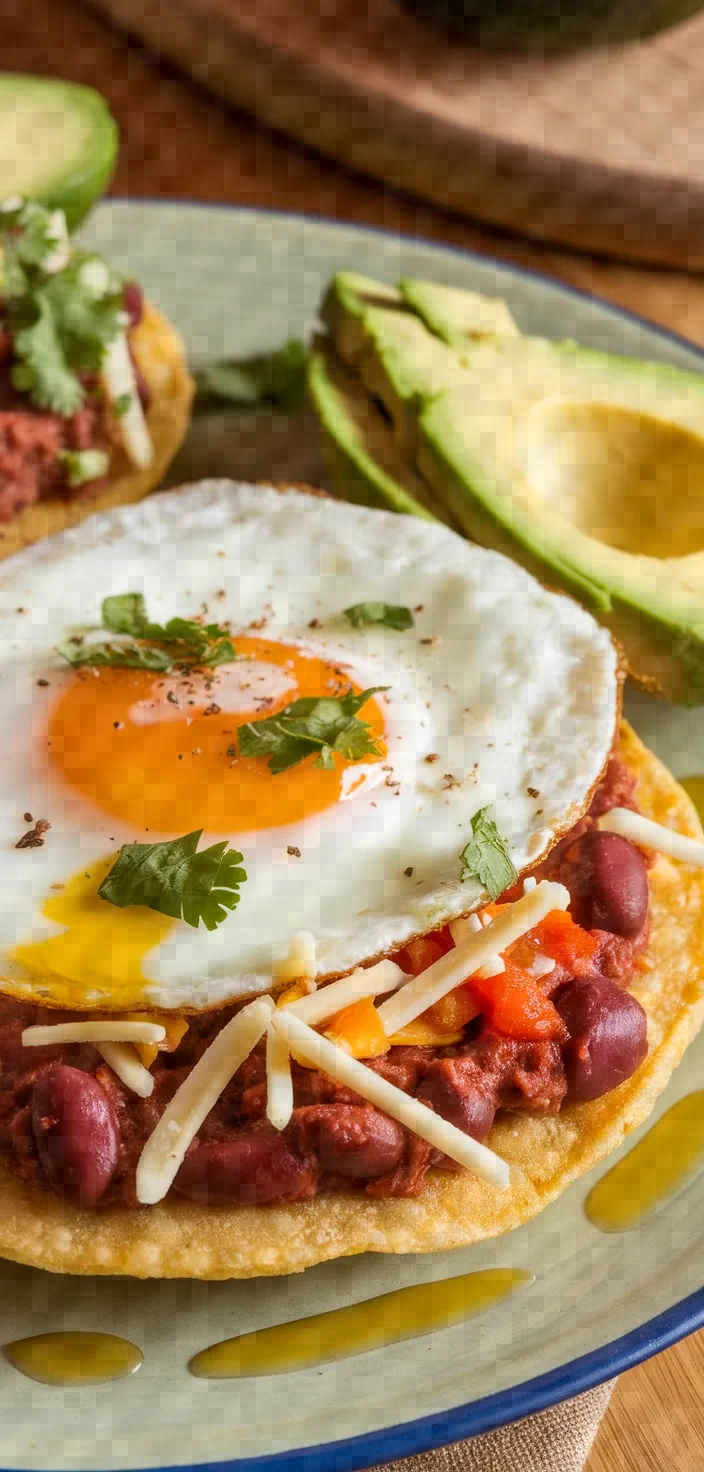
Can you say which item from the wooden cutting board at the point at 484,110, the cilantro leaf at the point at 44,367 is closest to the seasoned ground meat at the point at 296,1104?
the cilantro leaf at the point at 44,367

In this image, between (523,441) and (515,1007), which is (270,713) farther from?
(523,441)

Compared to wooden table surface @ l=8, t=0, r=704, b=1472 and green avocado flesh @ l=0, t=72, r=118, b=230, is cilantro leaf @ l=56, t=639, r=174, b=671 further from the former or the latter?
wooden table surface @ l=8, t=0, r=704, b=1472

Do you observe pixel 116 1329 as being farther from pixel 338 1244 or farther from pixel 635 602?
pixel 635 602

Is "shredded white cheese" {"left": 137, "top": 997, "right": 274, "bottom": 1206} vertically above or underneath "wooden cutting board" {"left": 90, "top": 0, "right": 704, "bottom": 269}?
underneath

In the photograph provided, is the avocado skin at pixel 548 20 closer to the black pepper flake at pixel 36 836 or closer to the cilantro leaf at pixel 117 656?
the cilantro leaf at pixel 117 656

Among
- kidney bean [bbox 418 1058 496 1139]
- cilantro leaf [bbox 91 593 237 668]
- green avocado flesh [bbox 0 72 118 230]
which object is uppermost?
green avocado flesh [bbox 0 72 118 230]

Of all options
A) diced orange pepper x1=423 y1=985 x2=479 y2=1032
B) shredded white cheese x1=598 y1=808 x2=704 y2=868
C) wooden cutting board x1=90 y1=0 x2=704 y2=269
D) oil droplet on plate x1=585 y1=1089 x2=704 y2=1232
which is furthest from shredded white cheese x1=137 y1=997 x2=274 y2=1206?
wooden cutting board x1=90 y1=0 x2=704 y2=269
